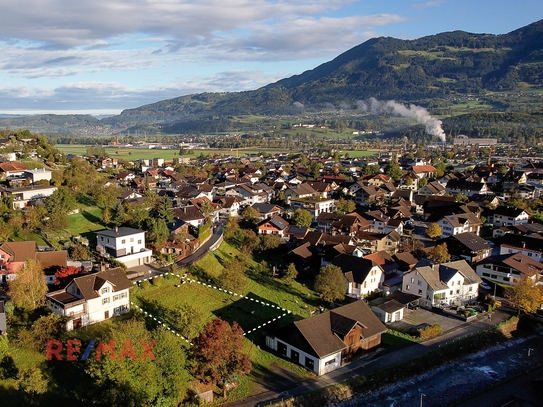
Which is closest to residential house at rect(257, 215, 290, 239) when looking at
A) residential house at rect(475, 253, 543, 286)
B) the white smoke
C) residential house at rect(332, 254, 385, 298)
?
residential house at rect(332, 254, 385, 298)

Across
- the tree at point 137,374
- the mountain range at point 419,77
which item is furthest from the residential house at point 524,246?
the mountain range at point 419,77

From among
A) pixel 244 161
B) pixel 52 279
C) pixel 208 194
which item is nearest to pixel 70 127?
pixel 244 161

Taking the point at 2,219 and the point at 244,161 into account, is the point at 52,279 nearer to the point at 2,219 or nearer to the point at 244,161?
the point at 2,219

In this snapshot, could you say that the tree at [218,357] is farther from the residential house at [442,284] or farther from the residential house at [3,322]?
the residential house at [442,284]

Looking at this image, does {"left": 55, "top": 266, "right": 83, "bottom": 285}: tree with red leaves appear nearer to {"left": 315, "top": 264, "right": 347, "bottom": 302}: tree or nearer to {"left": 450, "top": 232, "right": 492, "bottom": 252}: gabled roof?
{"left": 315, "top": 264, "right": 347, "bottom": 302}: tree

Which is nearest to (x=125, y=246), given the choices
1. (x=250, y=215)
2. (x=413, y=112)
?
(x=250, y=215)

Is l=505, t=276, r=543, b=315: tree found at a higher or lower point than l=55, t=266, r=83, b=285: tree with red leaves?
lower

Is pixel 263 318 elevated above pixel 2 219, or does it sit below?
below
